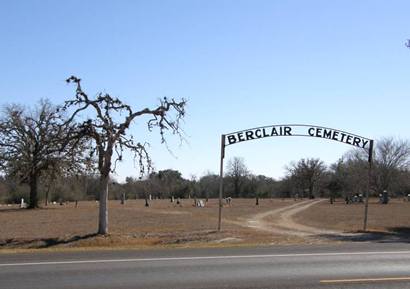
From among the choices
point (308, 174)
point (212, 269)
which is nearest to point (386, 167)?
point (308, 174)

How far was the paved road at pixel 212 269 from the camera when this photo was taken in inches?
394

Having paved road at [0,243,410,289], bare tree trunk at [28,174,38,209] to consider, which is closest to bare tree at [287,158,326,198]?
bare tree trunk at [28,174,38,209]

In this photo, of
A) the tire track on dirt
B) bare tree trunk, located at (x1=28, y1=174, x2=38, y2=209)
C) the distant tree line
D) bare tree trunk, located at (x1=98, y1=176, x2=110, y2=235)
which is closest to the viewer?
A: bare tree trunk, located at (x1=98, y1=176, x2=110, y2=235)

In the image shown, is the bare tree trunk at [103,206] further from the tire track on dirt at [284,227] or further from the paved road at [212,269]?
the paved road at [212,269]

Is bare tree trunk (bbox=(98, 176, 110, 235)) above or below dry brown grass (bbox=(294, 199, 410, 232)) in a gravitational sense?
above

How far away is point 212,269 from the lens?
38.6ft

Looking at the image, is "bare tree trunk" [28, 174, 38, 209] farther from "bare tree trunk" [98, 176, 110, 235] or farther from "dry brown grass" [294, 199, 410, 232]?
"bare tree trunk" [98, 176, 110, 235]

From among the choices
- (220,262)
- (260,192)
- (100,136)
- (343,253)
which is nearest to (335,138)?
(100,136)

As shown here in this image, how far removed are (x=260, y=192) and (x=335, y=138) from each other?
105276 mm

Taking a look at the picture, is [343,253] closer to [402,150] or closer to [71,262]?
[71,262]

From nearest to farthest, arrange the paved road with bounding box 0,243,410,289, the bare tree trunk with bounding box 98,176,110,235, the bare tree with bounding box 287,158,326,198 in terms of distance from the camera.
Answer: the paved road with bounding box 0,243,410,289
the bare tree trunk with bounding box 98,176,110,235
the bare tree with bounding box 287,158,326,198

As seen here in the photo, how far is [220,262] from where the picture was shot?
12945 millimetres

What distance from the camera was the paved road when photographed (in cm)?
1002

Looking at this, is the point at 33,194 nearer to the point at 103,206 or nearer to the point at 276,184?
the point at 103,206
